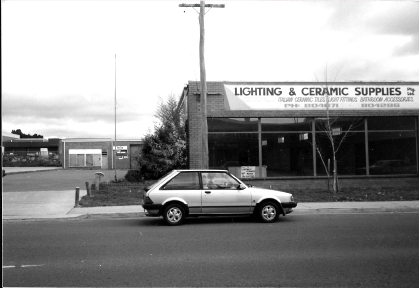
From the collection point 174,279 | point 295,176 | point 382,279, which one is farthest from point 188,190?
point 295,176

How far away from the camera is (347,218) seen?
12250mm

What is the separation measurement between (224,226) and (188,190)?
136 cm

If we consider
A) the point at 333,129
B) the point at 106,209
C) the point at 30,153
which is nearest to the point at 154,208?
the point at 106,209

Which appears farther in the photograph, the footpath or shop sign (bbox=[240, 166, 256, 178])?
shop sign (bbox=[240, 166, 256, 178])

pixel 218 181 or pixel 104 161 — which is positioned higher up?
pixel 104 161

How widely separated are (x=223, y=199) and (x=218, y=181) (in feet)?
1.75

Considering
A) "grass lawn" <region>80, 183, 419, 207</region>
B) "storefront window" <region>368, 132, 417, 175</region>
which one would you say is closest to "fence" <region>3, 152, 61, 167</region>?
"grass lawn" <region>80, 183, 419, 207</region>

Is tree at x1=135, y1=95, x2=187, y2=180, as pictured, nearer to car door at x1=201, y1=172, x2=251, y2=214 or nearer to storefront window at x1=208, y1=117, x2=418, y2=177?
storefront window at x1=208, y1=117, x2=418, y2=177

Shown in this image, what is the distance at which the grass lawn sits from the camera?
52.4ft

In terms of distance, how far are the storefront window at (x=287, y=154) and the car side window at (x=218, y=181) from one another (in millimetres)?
8091

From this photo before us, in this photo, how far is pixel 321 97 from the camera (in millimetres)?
19953

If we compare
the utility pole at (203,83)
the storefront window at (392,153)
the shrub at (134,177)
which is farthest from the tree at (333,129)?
the shrub at (134,177)

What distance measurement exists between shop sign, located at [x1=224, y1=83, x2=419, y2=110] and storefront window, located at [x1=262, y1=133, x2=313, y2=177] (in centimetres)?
139

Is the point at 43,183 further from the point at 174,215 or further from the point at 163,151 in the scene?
the point at 174,215
